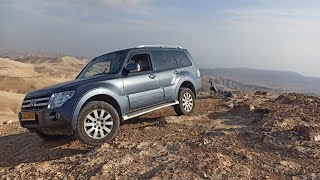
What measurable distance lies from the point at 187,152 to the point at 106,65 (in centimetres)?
310

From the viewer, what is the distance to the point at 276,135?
21.8 feet

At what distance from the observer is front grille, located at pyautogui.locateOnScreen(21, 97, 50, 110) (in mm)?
6703

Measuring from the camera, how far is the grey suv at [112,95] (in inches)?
259

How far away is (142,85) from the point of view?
7.89 meters

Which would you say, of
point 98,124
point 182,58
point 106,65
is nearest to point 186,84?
point 182,58

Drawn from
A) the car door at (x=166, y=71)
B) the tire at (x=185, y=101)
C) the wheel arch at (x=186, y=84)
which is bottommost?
→ the tire at (x=185, y=101)

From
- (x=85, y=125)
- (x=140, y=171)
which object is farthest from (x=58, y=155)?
(x=140, y=171)

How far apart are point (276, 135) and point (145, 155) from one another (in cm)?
235

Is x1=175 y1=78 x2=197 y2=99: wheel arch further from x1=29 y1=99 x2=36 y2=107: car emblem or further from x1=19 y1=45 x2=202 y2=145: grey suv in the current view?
x1=29 y1=99 x2=36 y2=107: car emblem

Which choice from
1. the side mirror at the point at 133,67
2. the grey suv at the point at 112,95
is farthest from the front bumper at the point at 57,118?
the side mirror at the point at 133,67

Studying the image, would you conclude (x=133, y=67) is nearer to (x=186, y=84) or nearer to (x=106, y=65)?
(x=106, y=65)

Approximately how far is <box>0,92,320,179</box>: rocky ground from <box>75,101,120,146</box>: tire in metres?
0.22

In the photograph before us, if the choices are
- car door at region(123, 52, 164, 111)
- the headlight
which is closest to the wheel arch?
car door at region(123, 52, 164, 111)

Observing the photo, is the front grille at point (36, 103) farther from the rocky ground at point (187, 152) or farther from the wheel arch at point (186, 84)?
the wheel arch at point (186, 84)
